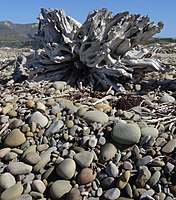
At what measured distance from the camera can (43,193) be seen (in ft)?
10.1

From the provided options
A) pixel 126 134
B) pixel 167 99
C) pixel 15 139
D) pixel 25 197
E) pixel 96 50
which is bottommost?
pixel 25 197

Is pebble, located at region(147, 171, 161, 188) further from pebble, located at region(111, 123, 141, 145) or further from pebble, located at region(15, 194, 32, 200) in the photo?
pebble, located at region(15, 194, 32, 200)

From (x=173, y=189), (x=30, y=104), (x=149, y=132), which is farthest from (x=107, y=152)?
(x=30, y=104)

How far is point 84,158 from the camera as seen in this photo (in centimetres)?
314

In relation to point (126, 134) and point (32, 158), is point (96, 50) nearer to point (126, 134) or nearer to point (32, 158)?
point (126, 134)

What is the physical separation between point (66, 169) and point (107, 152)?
1.19ft

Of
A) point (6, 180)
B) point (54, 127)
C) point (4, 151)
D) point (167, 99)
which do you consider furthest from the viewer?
point (167, 99)

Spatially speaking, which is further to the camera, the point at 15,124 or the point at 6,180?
the point at 15,124

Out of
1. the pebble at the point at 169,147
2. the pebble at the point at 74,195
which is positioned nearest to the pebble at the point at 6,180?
the pebble at the point at 74,195

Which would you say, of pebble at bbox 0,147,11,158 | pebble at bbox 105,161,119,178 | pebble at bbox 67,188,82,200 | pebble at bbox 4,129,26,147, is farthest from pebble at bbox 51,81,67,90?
pebble at bbox 67,188,82,200

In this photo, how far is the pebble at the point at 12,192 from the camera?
9.90 ft

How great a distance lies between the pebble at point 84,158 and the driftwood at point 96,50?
1.71 meters

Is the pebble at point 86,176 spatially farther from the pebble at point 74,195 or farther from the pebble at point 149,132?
the pebble at point 149,132

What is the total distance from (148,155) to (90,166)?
48 centimetres
